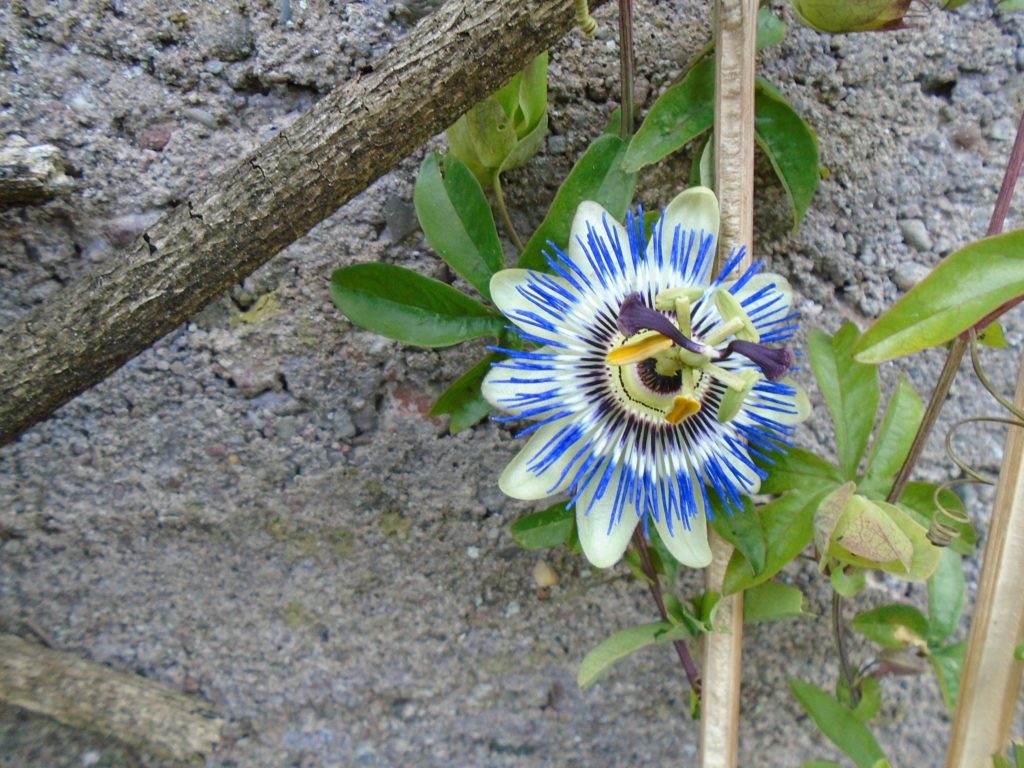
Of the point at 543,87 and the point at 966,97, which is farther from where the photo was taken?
the point at 966,97

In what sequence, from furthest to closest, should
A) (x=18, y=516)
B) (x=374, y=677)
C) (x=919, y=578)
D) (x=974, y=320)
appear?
(x=374, y=677), (x=18, y=516), (x=919, y=578), (x=974, y=320)

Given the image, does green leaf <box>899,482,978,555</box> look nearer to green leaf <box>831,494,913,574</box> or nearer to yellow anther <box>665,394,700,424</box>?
green leaf <box>831,494,913,574</box>

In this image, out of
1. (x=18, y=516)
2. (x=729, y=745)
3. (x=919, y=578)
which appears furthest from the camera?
(x=18, y=516)

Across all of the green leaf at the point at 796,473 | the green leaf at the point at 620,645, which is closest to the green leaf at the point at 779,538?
the green leaf at the point at 796,473

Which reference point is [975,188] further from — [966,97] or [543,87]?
[543,87]

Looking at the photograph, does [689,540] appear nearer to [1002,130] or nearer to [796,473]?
[796,473]

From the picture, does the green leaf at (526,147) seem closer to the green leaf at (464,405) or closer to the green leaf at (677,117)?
the green leaf at (677,117)

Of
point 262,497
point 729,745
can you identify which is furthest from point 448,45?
point 729,745
